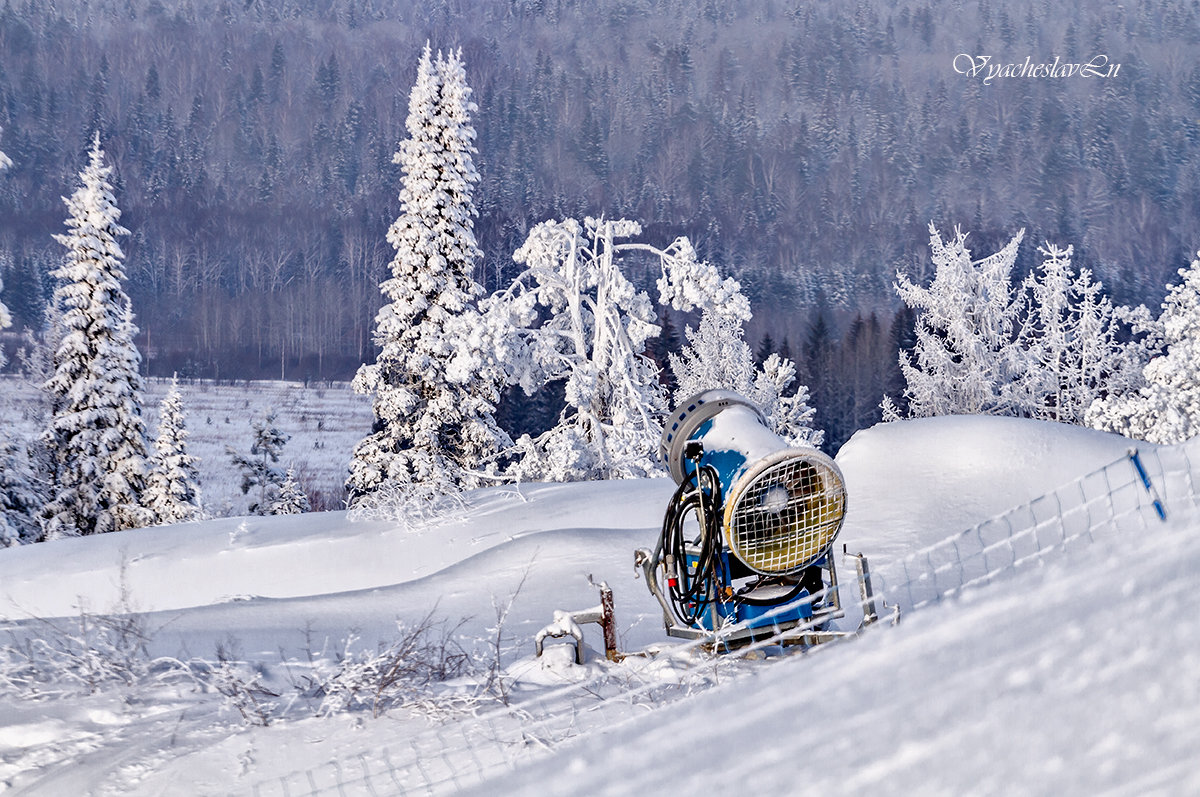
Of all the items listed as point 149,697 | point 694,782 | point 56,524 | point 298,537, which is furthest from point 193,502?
point 694,782

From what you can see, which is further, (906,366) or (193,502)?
(906,366)

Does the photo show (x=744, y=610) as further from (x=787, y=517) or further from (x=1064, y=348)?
(x=1064, y=348)

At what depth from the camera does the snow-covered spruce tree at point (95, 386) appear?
2384 centimetres

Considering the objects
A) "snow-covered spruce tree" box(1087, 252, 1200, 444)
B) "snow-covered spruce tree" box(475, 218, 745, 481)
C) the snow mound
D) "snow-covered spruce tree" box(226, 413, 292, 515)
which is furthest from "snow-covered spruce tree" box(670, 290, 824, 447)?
the snow mound

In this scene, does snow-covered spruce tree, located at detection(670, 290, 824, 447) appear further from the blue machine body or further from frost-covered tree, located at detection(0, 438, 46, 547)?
the blue machine body

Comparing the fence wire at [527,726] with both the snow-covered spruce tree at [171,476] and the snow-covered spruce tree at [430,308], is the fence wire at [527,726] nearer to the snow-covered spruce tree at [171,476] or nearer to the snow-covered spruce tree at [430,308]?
the snow-covered spruce tree at [430,308]

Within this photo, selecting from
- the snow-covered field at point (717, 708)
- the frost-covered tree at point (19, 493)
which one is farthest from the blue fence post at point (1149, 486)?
the frost-covered tree at point (19, 493)

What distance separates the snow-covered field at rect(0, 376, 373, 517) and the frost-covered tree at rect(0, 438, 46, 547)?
11.3m

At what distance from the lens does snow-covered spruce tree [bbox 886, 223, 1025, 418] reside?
3434 centimetres

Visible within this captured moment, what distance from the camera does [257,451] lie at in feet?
120

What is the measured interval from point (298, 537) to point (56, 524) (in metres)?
12.3

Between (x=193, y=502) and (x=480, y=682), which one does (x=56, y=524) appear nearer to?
(x=193, y=502)

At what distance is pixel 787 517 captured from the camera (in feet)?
22.4

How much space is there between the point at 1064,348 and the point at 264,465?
95.4 feet
